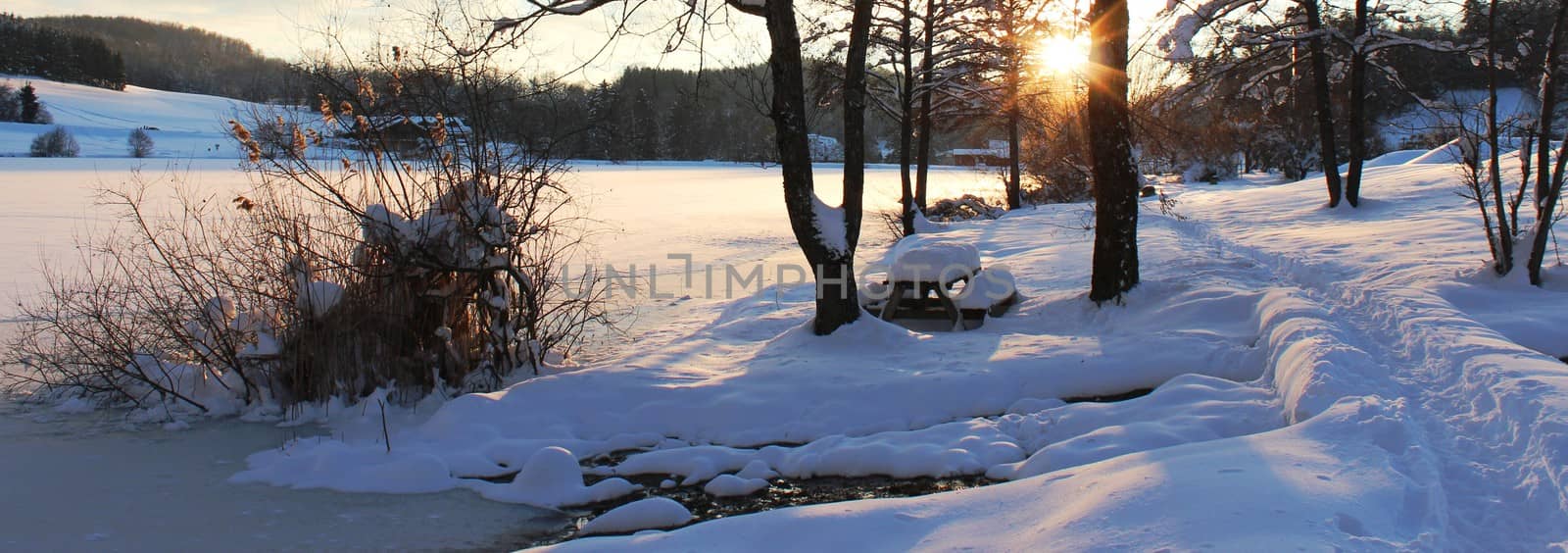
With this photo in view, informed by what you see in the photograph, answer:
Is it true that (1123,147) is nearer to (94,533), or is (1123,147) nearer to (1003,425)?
(1003,425)

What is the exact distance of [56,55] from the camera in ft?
334

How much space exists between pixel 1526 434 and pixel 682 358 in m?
5.86

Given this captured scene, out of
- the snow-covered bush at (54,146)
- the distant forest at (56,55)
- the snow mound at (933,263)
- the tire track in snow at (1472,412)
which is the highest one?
the distant forest at (56,55)

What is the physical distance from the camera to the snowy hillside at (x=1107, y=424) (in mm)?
3791

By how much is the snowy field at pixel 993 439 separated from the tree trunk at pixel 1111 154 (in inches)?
13.4

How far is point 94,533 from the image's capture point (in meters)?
4.96

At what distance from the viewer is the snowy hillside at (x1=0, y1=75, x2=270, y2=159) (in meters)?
66.6

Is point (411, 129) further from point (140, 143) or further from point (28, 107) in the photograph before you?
point (28, 107)

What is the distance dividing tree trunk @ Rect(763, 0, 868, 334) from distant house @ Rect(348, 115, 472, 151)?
2610 mm

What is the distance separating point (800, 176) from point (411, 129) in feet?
10.6

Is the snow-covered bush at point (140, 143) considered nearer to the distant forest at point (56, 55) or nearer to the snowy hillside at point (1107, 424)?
the distant forest at point (56, 55)

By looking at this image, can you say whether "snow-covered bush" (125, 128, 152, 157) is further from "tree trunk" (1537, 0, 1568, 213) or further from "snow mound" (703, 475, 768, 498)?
"tree trunk" (1537, 0, 1568, 213)

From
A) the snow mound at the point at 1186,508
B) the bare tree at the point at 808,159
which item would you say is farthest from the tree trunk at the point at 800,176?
the snow mound at the point at 1186,508

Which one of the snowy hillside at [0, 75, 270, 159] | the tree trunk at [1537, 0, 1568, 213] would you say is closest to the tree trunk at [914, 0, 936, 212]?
the tree trunk at [1537, 0, 1568, 213]
